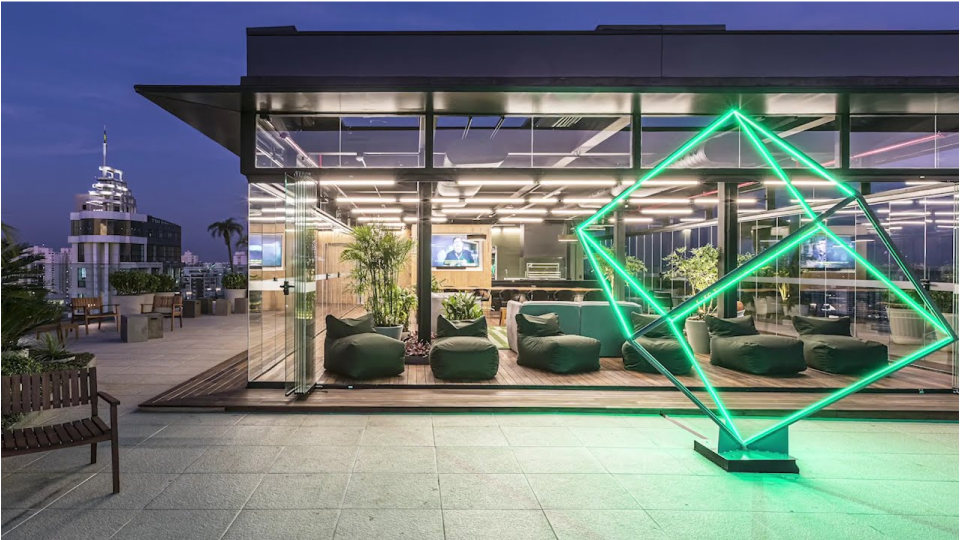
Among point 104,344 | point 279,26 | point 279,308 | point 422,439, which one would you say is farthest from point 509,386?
point 104,344

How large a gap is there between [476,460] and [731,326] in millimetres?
5379

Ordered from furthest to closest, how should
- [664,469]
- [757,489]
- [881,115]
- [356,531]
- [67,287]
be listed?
[67,287] → [881,115] → [664,469] → [757,489] → [356,531]

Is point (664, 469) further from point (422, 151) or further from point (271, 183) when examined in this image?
point (271, 183)

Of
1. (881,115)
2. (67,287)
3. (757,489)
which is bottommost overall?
(757,489)

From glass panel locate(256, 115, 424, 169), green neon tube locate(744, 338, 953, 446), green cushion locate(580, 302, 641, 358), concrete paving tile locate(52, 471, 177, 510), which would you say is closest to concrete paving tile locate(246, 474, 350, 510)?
concrete paving tile locate(52, 471, 177, 510)

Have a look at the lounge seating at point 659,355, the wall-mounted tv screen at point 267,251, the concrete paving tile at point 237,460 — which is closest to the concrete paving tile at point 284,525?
the concrete paving tile at point 237,460

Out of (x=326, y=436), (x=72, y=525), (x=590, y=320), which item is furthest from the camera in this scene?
(x=590, y=320)

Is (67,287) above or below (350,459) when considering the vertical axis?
above

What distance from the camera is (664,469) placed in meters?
4.28

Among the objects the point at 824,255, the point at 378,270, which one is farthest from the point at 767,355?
the point at 378,270

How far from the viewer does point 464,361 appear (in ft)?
23.4

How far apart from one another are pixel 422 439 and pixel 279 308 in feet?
10.7

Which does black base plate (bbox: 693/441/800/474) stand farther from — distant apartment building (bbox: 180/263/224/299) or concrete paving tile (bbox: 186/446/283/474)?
distant apartment building (bbox: 180/263/224/299)

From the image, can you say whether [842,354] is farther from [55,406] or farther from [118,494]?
[55,406]
